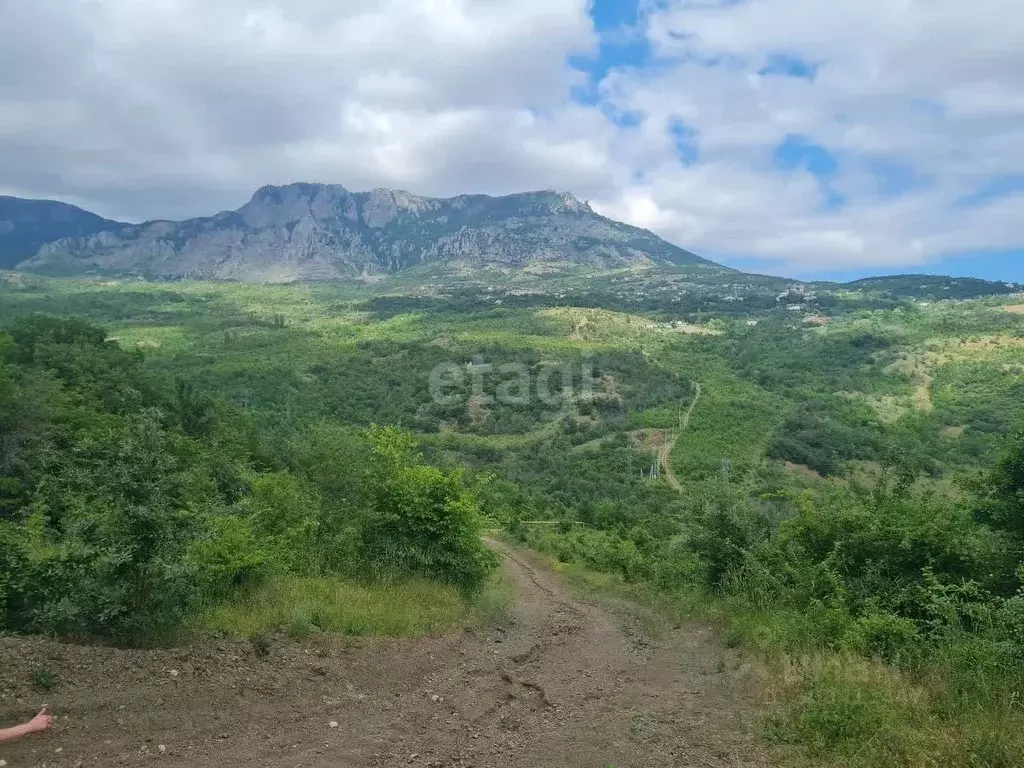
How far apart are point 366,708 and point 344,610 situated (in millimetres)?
2606

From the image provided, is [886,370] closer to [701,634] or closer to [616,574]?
[616,574]

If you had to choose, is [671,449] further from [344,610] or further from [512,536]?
[344,610]

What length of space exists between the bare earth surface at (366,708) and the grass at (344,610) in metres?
0.37

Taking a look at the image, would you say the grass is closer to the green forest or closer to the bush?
the green forest

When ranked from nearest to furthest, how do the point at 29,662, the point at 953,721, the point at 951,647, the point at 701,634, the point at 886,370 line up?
the point at 953,721, the point at 29,662, the point at 951,647, the point at 701,634, the point at 886,370

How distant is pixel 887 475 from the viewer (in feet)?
42.3

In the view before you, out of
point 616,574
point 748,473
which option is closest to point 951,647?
point 616,574

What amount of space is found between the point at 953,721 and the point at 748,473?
161ft

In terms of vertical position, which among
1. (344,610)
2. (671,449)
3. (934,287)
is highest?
(934,287)

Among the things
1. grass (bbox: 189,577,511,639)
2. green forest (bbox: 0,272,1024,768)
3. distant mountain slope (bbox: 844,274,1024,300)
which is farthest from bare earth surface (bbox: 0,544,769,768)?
distant mountain slope (bbox: 844,274,1024,300)

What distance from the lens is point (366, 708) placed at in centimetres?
689

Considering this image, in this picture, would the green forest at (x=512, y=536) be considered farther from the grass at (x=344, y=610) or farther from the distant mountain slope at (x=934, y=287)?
the distant mountain slope at (x=934, y=287)

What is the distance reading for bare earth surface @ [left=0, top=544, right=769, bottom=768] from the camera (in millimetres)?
5617

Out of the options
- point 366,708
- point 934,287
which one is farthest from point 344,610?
point 934,287
